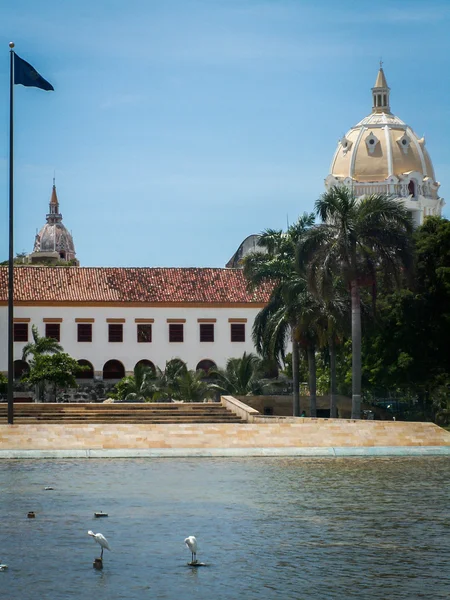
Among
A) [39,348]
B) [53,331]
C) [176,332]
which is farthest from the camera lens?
[176,332]

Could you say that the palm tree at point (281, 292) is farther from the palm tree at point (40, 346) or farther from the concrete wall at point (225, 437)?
the palm tree at point (40, 346)

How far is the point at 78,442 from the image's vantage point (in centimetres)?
2473

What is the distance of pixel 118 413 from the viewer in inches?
1256

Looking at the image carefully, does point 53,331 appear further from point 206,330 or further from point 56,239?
point 56,239

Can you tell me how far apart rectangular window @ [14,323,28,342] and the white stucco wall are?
0.19 metres

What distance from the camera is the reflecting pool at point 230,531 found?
33.5ft

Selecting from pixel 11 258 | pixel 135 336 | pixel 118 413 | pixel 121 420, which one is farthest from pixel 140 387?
pixel 11 258

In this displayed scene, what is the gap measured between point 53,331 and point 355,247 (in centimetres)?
2533

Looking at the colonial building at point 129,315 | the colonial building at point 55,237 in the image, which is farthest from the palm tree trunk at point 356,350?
the colonial building at point 55,237

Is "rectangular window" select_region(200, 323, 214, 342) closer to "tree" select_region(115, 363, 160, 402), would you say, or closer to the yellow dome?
"tree" select_region(115, 363, 160, 402)

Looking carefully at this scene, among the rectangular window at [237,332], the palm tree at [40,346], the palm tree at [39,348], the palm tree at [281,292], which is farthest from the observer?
the rectangular window at [237,332]

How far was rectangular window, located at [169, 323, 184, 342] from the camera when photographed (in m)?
55.1

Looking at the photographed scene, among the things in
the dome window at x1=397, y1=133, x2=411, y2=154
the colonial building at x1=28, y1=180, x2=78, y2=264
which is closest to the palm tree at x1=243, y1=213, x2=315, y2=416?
the dome window at x1=397, y1=133, x2=411, y2=154

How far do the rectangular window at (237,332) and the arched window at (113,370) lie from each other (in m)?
5.46
